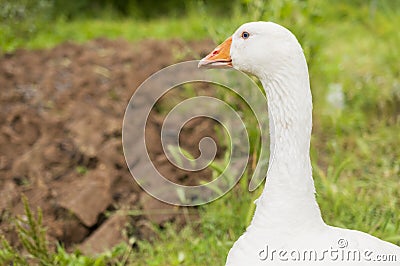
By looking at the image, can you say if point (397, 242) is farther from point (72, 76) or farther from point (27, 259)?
point (72, 76)

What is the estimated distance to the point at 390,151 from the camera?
383cm

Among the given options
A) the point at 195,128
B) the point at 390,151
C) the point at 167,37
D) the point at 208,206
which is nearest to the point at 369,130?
the point at 390,151

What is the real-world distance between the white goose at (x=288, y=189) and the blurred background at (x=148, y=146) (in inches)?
31.2

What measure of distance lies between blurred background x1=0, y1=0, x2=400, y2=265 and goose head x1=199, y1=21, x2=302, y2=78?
0.88 metres

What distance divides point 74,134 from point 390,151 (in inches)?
76.2

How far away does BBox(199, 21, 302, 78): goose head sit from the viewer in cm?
194
